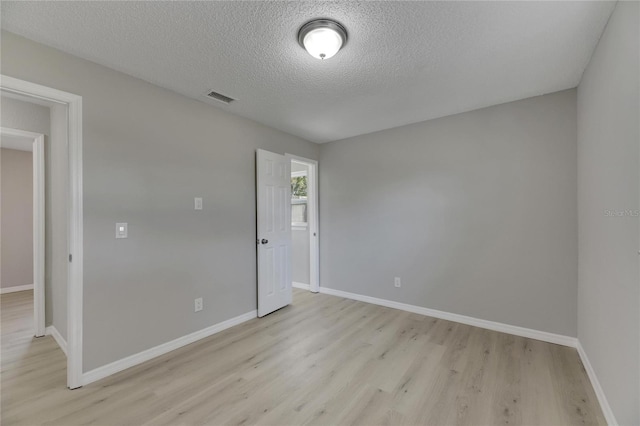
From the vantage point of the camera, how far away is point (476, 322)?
3.04m

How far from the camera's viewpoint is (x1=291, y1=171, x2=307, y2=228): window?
470 centimetres

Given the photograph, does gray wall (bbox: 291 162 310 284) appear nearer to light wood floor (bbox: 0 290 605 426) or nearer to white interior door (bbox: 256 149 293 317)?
white interior door (bbox: 256 149 293 317)

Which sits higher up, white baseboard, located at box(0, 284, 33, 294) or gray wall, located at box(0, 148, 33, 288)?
gray wall, located at box(0, 148, 33, 288)

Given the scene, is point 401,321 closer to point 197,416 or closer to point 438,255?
point 438,255

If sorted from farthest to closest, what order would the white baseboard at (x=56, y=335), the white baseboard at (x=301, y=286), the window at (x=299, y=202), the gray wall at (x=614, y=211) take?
the window at (x=299, y=202) < the white baseboard at (x=301, y=286) < the white baseboard at (x=56, y=335) < the gray wall at (x=614, y=211)

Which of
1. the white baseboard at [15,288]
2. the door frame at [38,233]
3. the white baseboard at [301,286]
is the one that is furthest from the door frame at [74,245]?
the white baseboard at [15,288]

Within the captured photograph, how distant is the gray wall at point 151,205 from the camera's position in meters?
2.06

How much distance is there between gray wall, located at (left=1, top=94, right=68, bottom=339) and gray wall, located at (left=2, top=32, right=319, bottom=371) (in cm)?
76

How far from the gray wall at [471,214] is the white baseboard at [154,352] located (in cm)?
178

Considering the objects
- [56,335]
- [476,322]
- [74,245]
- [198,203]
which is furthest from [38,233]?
[476,322]

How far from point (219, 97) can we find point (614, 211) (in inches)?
125

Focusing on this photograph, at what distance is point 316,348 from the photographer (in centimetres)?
257

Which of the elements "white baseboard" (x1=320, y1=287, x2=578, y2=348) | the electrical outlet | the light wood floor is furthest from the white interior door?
the electrical outlet

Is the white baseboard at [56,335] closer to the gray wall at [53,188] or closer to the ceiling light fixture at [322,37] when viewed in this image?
the gray wall at [53,188]
